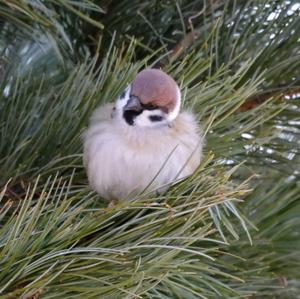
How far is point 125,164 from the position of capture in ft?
4.54

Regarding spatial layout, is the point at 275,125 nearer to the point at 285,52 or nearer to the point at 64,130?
the point at 285,52

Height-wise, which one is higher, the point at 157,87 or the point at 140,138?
the point at 157,87

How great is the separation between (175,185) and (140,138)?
32 cm

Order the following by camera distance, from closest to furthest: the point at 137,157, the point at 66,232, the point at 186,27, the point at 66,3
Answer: the point at 66,232
the point at 66,3
the point at 137,157
the point at 186,27

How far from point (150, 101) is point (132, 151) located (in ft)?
0.29

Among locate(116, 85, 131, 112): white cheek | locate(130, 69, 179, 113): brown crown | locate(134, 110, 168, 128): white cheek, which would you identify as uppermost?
locate(130, 69, 179, 113): brown crown

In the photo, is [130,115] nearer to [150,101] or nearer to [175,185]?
[150,101]

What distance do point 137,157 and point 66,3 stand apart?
273 mm

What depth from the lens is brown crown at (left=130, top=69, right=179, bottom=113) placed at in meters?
1.33

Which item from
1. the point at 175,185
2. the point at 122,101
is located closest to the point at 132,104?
the point at 122,101

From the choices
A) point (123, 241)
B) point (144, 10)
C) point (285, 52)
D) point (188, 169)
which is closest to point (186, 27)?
point (144, 10)

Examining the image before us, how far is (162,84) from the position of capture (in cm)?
134

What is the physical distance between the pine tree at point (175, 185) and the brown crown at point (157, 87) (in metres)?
0.02

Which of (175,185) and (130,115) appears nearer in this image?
Answer: (175,185)
